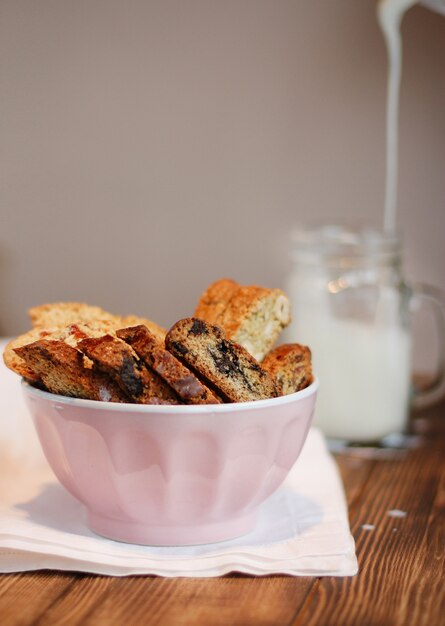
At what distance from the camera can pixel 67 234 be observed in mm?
1544

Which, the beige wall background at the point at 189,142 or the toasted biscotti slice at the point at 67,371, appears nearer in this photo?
the toasted biscotti slice at the point at 67,371

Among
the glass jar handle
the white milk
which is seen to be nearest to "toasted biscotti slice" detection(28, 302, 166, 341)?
the white milk

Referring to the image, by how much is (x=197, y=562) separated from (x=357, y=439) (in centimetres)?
44

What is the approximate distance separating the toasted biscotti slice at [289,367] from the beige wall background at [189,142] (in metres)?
0.75

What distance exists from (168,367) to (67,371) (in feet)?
0.25

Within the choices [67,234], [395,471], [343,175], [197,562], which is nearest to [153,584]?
[197,562]

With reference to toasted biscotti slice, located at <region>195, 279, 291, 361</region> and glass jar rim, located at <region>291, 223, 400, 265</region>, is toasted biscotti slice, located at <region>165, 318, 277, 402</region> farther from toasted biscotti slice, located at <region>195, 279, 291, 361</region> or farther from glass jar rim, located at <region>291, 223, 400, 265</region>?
glass jar rim, located at <region>291, 223, 400, 265</region>

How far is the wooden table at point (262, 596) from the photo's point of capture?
0.53 m

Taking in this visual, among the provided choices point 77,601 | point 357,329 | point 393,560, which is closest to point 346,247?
point 357,329

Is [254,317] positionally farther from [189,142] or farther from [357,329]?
[189,142]

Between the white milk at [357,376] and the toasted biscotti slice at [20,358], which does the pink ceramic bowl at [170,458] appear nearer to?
the toasted biscotti slice at [20,358]

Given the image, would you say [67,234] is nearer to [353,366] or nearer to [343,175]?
[343,175]

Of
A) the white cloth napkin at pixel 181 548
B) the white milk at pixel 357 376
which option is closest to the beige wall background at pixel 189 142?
the white milk at pixel 357 376

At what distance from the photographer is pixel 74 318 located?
27.3 inches
